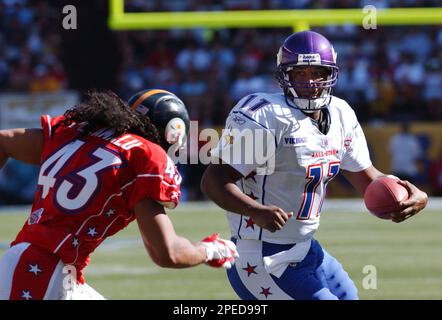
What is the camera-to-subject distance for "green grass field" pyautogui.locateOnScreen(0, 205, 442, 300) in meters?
6.93

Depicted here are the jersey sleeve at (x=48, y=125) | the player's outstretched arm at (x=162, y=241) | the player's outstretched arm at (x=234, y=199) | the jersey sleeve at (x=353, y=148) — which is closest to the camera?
the player's outstretched arm at (x=162, y=241)

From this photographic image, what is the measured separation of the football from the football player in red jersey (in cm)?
121

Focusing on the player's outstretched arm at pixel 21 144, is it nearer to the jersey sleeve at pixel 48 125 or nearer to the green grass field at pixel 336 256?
the jersey sleeve at pixel 48 125

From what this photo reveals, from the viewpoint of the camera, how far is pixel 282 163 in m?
4.29

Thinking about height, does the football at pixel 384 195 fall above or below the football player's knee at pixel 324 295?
above

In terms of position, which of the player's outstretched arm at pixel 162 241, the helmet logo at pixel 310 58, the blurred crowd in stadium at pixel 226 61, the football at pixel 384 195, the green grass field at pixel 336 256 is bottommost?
the green grass field at pixel 336 256

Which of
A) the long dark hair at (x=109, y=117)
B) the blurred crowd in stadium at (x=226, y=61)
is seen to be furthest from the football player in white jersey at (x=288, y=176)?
the blurred crowd in stadium at (x=226, y=61)

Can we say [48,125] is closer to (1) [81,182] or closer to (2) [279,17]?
(1) [81,182]

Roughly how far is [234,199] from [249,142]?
0.89 feet

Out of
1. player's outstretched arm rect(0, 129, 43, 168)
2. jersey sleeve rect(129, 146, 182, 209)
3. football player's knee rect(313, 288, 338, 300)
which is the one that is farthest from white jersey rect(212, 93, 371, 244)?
player's outstretched arm rect(0, 129, 43, 168)

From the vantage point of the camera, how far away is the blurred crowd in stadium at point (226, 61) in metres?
14.9

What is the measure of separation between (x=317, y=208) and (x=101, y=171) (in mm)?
1372

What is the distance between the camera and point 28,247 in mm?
3389

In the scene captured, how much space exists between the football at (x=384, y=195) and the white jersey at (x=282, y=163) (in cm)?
25
